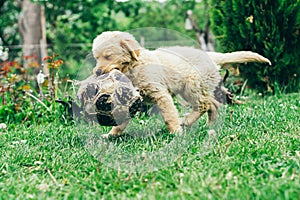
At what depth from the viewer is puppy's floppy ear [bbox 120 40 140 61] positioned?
129 inches

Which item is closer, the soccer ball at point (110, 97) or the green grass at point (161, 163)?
the green grass at point (161, 163)

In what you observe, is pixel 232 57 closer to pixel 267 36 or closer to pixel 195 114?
pixel 195 114

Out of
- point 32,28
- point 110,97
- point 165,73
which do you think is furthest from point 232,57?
point 32,28

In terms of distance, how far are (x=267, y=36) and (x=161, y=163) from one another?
3.85 m

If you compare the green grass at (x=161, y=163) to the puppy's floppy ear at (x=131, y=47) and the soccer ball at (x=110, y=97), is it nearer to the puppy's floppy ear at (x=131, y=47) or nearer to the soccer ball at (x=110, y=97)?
the soccer ball at (x=110, y=97)

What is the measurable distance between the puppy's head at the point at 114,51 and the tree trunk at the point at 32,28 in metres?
7.03

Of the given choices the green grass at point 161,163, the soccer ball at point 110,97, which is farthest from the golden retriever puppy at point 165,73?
the green grass at point 161,163

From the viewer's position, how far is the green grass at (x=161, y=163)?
95.0 inches

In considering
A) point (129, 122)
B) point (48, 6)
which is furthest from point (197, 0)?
point (129, 122)

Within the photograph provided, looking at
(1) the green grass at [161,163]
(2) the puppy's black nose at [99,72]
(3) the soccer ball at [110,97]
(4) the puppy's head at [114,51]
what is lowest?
(1) the green grass at [161,163]

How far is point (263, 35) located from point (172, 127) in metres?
3.05

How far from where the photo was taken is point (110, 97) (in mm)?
3174

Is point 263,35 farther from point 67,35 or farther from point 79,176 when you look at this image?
point 67,35

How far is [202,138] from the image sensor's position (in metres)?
3.62
